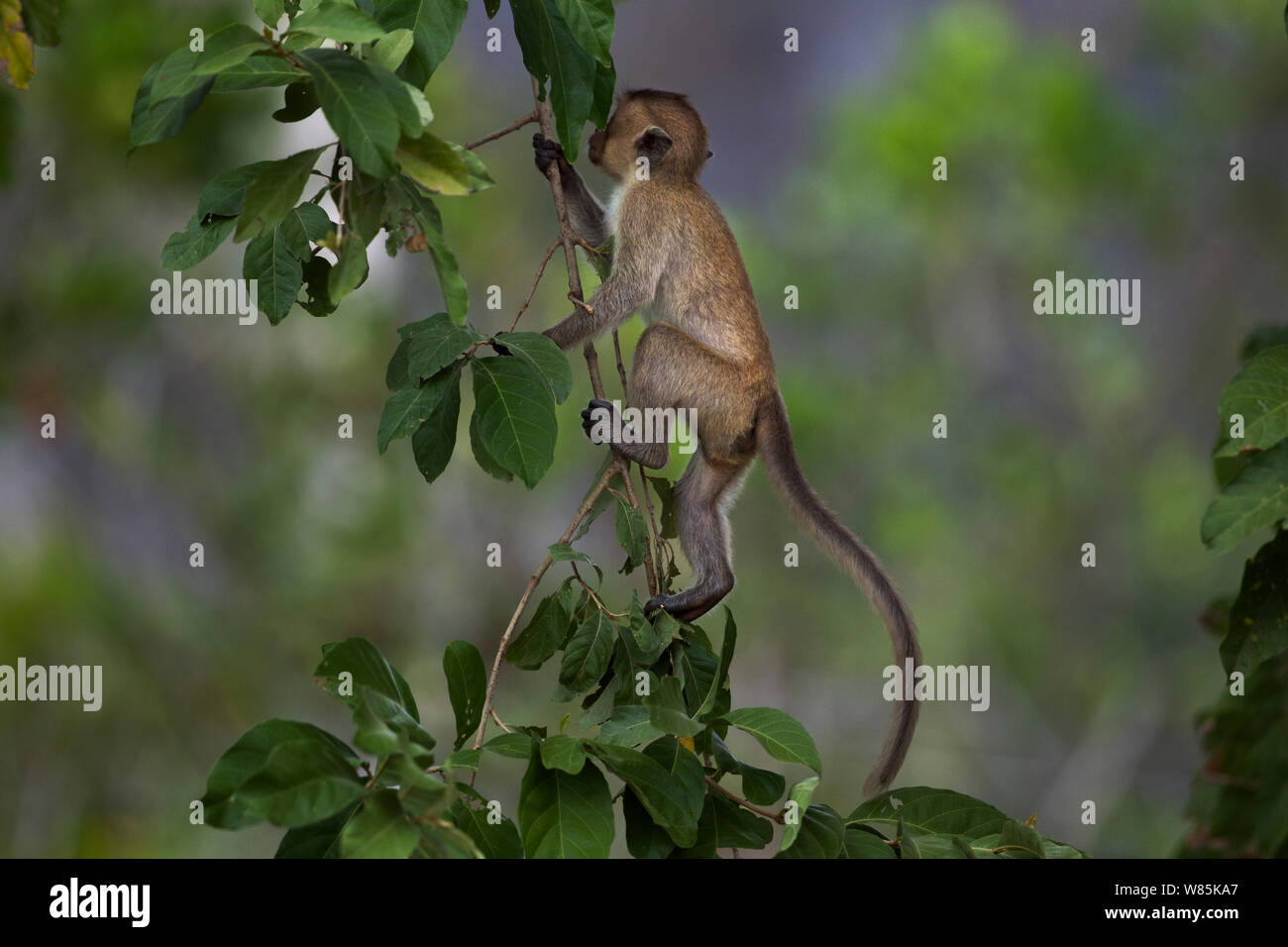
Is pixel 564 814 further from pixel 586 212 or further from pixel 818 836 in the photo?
pixel 586 212

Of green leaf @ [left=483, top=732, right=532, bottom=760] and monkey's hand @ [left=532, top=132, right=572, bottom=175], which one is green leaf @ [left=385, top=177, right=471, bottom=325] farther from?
monkey's hand @ [left=532, top=132, right=572, bottom=175]

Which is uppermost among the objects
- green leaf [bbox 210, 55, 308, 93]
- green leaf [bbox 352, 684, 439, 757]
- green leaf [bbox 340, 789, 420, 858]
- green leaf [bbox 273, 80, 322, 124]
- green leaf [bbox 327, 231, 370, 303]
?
green leaf [bbox 273, 80, 322, 124]

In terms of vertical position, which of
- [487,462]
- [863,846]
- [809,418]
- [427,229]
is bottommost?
[863,846]

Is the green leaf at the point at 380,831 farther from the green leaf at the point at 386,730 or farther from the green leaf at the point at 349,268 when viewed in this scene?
the green leaf at the point at 349,268

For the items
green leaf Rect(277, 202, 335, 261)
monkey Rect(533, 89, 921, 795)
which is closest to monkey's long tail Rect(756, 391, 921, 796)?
monkey Rect(533, 89, 921, 795)

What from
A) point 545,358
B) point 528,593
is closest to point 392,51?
point 545,358

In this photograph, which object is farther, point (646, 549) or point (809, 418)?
point (809, 418)

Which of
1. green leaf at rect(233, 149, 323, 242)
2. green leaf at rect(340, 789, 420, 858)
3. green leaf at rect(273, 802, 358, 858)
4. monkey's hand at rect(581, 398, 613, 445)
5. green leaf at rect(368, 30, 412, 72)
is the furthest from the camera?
monkey's hand at rect(581, 398, 613, 445)

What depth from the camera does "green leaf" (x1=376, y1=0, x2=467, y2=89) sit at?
83.7 inches

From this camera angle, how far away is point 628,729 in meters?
2.02

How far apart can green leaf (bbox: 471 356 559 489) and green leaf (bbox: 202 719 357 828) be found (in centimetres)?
61

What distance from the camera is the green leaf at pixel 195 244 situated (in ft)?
7.20

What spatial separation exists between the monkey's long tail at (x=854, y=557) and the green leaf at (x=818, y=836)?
0.50 metres

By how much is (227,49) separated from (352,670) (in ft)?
2.96
